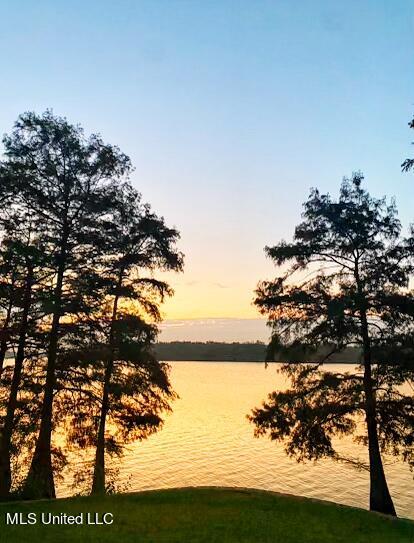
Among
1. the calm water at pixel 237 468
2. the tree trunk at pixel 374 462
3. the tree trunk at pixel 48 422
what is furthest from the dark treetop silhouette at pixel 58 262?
the calm water at pixel 237 468

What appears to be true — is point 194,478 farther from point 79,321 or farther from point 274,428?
point 79,321

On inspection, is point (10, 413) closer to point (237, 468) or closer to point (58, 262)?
point (58, 262)

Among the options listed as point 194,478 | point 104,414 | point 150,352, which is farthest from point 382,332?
point 194,478

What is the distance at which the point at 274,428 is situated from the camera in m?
16.2

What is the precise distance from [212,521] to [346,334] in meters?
8.44

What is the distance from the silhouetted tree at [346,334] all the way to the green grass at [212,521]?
10.1 ft

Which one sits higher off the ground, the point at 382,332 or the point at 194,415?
the point at 382,332

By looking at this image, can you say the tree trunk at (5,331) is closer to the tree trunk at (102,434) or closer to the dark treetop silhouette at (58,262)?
the dark treetop silhouette at (58,262)

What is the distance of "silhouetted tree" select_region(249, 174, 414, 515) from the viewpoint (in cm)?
1572

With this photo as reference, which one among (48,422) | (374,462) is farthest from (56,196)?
(374,462)

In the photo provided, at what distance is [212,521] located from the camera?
36.5 ft

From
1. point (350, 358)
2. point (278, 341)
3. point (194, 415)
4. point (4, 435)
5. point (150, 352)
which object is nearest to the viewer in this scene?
point (4, 435)

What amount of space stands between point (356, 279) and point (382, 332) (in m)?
2.23

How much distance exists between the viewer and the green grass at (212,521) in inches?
390
